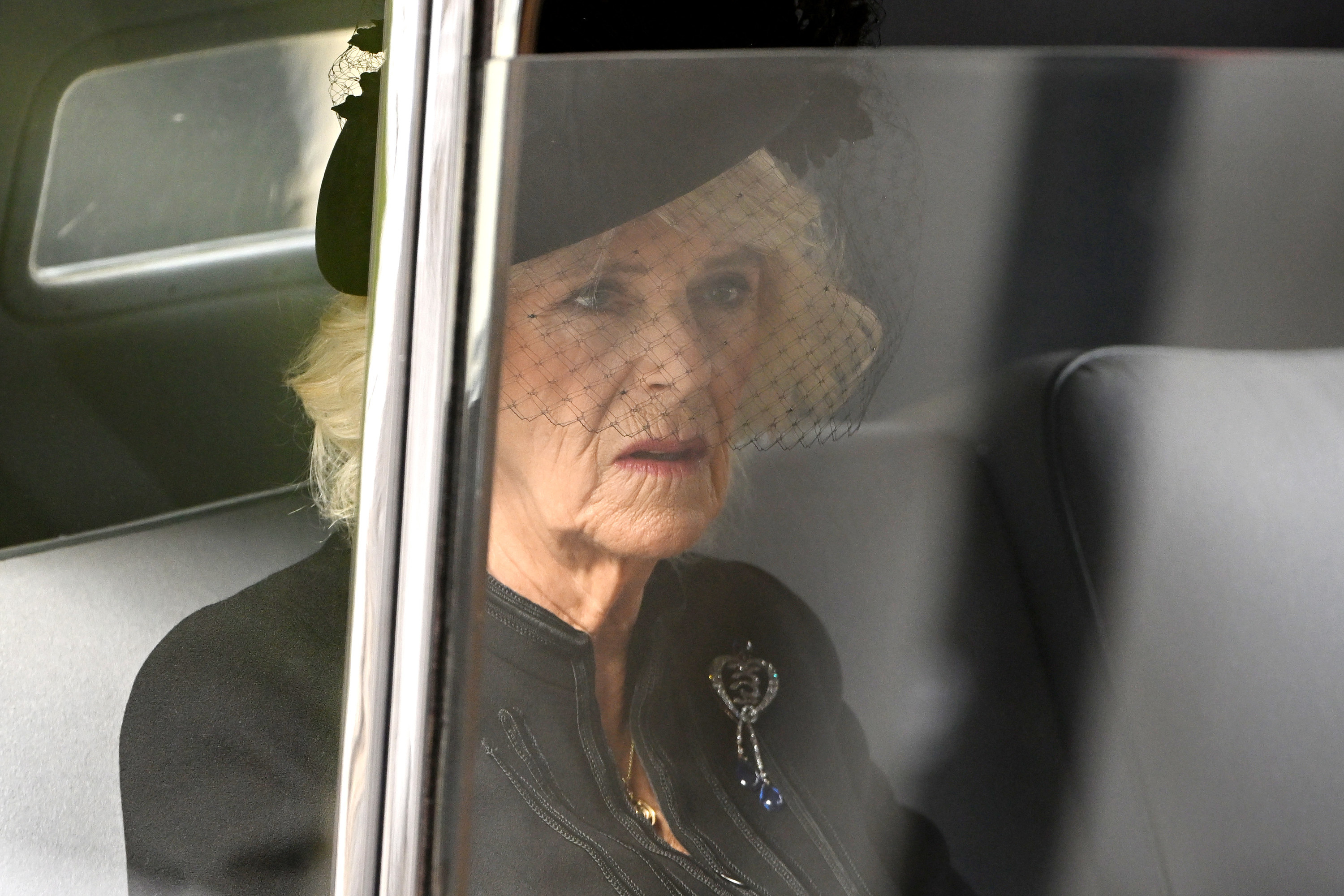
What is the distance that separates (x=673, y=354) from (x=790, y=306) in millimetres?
85

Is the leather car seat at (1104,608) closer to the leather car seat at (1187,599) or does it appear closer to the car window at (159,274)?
the leather car seat at (1187,599)

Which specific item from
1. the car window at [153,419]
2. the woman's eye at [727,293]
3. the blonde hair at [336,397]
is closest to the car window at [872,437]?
the woman's eye at [727,293]

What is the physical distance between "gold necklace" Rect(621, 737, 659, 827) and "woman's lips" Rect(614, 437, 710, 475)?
0.65 ft

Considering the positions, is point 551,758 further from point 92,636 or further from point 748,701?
point 92,636

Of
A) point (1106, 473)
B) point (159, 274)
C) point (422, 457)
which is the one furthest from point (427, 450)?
point (1106, 473)

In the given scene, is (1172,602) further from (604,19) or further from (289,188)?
(289,188)

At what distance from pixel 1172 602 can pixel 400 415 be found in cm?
55

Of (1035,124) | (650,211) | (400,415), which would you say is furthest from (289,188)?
(1035,124)

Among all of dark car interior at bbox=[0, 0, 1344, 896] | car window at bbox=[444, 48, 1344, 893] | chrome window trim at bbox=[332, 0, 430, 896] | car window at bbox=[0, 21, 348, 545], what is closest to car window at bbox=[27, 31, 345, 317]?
car window at bbox=[0, 21, 348, 545]

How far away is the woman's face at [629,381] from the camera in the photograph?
2.42 feet

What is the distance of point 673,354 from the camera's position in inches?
29.6

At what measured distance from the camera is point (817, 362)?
715 mm

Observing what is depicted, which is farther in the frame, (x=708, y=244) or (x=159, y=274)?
(x=159, y=274)

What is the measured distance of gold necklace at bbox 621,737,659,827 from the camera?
2.62 ft
